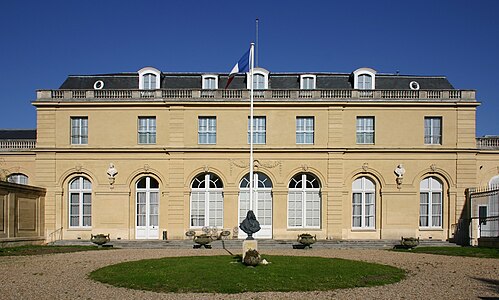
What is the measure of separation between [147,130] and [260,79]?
7.52 m

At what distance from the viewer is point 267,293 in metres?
12.8

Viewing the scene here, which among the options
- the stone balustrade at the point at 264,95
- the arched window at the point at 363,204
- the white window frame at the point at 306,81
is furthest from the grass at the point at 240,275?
the white window frame at the point at 306,81

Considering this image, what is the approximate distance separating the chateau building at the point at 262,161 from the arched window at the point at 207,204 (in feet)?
0.19

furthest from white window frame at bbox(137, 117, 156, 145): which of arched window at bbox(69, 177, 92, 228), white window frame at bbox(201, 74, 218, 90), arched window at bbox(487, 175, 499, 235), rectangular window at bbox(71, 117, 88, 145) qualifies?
arched window at bbox(487, 175, 499, 235)

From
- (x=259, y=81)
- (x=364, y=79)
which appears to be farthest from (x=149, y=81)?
(x=364, y=79)

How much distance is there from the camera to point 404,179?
104 feet

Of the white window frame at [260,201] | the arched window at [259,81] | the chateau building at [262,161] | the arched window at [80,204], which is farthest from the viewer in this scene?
the arched window at [259,81]

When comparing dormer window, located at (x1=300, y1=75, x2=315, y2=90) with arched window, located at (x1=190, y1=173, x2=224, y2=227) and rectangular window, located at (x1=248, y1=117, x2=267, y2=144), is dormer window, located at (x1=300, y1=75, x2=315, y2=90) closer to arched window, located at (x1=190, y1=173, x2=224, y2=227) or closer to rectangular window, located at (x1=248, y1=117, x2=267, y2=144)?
rectangular window, located at (x1=248, y1=117, x2=267, y2=144)

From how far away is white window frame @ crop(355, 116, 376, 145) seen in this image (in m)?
32.2

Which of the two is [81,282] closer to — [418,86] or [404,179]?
[404,179]

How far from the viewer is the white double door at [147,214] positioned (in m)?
31.8

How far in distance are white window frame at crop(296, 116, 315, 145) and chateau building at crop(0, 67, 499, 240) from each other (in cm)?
6

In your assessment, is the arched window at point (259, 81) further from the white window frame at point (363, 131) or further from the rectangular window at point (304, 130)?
the white window frame at point (363, 131)

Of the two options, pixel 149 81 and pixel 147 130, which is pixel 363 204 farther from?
pixel 149 81
